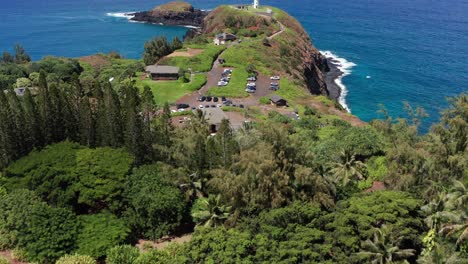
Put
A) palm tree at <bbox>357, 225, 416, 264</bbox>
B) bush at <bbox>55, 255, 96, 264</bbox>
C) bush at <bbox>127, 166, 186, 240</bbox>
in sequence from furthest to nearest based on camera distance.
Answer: bush at <bbox>127, 166, 186, 240</bbox> → bush at <bbox>55, 255, 96, 264</bbox> → palm tree at <bbox>357, 225, 416, 264</bbox>

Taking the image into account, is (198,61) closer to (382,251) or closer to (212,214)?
(212,214)

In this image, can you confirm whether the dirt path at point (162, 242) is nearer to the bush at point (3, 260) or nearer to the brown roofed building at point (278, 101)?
the bush at point (3, 260)

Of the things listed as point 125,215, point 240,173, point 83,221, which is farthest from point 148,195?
point 240,173

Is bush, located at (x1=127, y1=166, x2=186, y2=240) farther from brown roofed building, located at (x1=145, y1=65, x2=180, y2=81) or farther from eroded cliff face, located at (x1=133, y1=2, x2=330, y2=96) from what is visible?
eroded cliff face, located at (x1=133, y1=2, x2=330, y2=96)

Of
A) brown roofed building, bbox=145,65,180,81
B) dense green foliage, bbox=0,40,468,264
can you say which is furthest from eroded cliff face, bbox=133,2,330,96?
dense green foliage, bbox=0,40,468,264

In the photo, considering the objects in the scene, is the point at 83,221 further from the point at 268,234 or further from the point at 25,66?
the point at 25,66

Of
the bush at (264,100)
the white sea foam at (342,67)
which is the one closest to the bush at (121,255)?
the bush at (264,100)

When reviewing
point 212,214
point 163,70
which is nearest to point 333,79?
point 163,70
